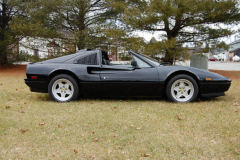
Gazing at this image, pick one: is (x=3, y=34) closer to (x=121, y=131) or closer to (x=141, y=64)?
(x=141, y=64)

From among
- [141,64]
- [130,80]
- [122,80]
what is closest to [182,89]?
[141,64]

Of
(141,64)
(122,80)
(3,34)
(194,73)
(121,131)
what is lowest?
(121,131)

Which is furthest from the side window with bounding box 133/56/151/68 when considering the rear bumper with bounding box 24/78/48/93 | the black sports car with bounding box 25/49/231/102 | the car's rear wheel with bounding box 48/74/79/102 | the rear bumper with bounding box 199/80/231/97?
the rear bumper with bounding box 24/78/48/93

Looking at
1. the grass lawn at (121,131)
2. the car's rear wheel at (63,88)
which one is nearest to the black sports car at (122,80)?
the car's rear wheel at (63,88)

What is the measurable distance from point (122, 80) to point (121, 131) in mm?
1925

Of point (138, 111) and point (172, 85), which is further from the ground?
point (172, 85)

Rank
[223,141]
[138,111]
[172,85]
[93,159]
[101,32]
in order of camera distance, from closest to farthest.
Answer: [93,159]
[223,141]
[138,111]
[172,85]
[101,32]

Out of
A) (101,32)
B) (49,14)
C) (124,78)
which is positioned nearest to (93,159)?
(124,78)

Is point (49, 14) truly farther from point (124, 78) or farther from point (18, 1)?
point (124, 78)

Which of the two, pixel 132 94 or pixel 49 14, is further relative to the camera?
pixel 49 14

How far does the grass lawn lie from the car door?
0.32m

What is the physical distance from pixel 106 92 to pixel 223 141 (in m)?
2.81

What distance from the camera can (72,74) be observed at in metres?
5.05

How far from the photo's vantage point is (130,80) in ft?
16.0
